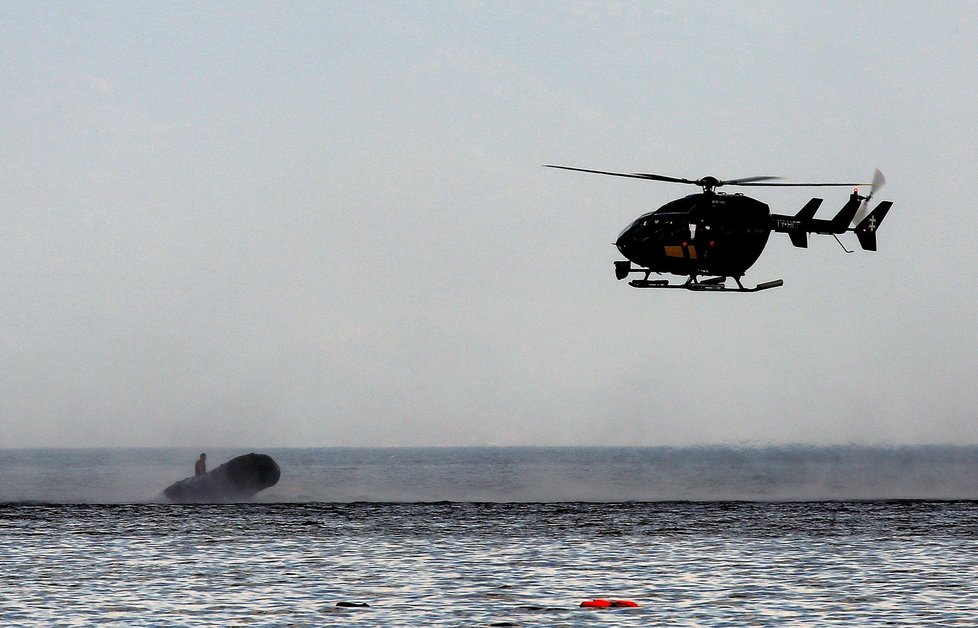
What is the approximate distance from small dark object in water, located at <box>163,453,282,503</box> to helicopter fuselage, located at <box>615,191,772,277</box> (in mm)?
42541

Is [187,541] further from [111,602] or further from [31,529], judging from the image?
[111,602]

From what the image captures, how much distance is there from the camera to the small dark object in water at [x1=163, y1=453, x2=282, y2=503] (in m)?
76.9

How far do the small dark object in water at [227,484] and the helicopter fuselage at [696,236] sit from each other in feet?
140

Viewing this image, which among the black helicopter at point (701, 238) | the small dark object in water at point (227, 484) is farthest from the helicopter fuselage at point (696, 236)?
the small dark object in water at point (227, 484)

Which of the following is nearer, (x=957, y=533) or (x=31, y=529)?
(x=957, y=533)

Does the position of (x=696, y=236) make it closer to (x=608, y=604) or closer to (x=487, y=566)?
(x=487, y=566)

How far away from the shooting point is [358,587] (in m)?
33.5

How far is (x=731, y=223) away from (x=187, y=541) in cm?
2480

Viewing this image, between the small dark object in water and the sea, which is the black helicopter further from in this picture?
the small dark object in water

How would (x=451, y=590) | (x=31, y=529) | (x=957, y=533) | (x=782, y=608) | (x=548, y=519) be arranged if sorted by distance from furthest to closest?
(x=548, y=519), (x=31, y=529), (x=957, y=533), (x=451, y=590), (x=782, y=608)

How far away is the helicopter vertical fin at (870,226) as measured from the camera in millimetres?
44469

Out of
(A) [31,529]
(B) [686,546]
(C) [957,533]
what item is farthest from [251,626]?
(C) [957,533]

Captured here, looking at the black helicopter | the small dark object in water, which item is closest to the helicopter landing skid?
the black helicopter

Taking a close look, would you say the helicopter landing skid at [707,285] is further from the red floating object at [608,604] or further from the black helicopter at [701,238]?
the red floating object at [608,604]
